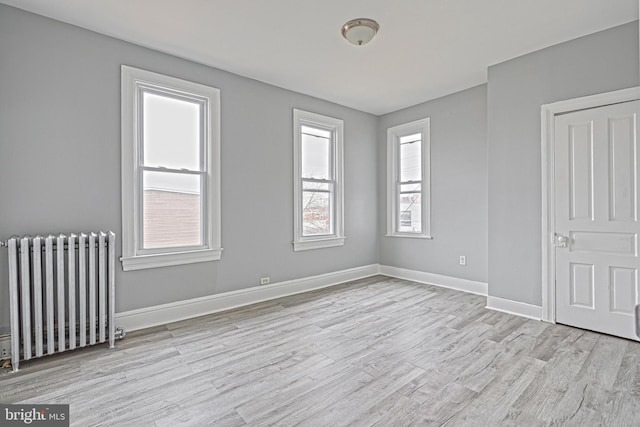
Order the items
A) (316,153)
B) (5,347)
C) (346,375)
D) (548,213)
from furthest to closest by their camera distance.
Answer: (316,153)
(548,213)
(5,347)
(346,375)

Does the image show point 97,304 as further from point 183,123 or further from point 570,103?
point 570,103

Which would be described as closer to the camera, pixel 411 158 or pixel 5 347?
pixel 5 347

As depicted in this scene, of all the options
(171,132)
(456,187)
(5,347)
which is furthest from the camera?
(456,187)

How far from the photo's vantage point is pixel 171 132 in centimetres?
337

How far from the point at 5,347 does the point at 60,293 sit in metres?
0.57

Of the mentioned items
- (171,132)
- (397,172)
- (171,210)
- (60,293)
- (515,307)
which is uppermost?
(171,132)

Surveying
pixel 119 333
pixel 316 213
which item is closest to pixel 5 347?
pixel 119 333

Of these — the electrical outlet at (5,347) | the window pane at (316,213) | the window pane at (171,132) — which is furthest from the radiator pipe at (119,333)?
the window pane at (316,213)

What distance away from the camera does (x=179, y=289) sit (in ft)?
11.0

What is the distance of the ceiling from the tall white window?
0.92m

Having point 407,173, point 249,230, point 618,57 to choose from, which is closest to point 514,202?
point 618,57

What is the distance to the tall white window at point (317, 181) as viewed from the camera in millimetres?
4445

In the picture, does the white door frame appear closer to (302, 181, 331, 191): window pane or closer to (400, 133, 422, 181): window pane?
(400, 133, 422, 181): window pane

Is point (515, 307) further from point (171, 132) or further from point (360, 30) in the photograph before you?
point (171, 132)
